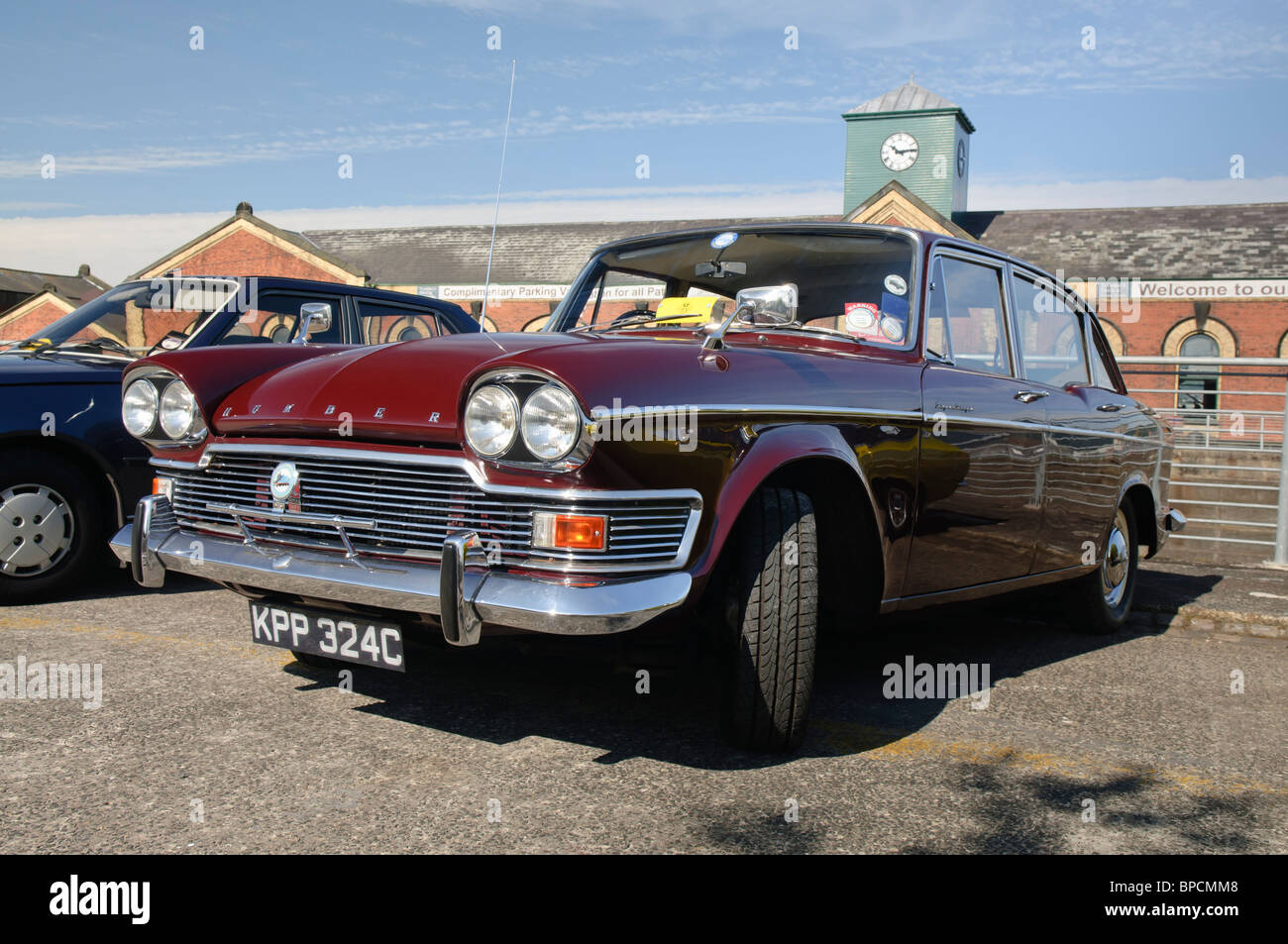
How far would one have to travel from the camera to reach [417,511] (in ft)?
8.95

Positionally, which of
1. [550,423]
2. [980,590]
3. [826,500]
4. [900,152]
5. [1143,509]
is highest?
[900,152]

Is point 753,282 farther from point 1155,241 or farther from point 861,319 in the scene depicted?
point 1155,241

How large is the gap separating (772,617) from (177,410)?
1.95m

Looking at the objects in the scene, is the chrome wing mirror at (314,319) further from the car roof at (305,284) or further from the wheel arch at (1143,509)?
the wheel arch at (1143,509)

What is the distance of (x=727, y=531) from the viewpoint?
2705mm

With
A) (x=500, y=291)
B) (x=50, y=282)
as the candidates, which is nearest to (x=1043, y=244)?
(x=500, y=291)

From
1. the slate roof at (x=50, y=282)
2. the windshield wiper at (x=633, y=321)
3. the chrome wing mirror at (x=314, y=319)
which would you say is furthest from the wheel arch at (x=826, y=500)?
the slate roof at (x=50, y=282)

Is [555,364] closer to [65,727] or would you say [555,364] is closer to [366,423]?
[366,423]

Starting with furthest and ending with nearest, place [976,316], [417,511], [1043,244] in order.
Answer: [1043,244]
[976,316]
[417,511]

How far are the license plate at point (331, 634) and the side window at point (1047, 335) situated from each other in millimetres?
2866

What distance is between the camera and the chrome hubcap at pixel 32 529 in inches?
192

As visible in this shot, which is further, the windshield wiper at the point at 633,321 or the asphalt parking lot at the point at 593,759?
the windshield wiper at the point at 633,321

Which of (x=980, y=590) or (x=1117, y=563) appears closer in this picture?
(x=980, y=590)

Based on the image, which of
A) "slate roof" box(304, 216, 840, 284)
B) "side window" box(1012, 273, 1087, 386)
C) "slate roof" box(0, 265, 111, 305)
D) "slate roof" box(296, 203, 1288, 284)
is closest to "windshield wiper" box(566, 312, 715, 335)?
"side window" box(1012, 273, 1087, 386)
